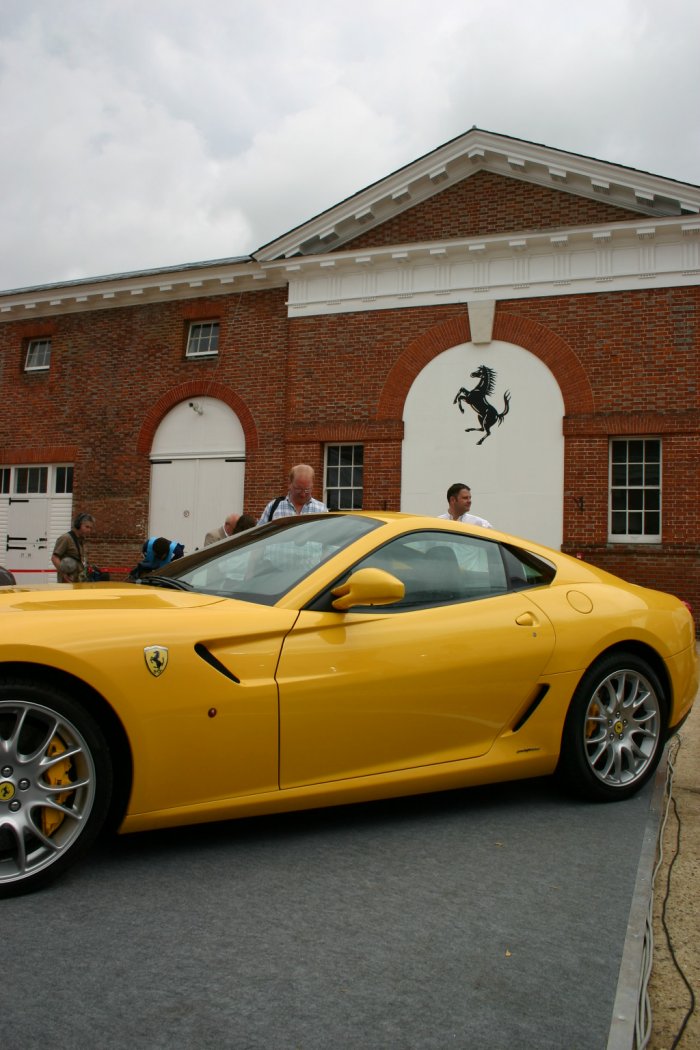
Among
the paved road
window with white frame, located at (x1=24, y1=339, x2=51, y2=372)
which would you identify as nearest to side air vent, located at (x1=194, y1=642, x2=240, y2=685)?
the paved road

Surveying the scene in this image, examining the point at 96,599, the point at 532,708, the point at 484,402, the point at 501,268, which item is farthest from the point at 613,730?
the point at 501,268

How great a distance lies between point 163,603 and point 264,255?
13.1 m

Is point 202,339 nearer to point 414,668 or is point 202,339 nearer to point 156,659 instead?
point 414,668

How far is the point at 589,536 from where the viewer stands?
13.2 metres

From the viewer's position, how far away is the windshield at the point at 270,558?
3.61 meters

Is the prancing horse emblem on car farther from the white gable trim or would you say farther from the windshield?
the white gable trim

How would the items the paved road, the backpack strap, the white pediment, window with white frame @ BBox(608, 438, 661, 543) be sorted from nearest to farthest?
the paved road < the backpack strap < the white pediment < window with white frame @ BBox(608, 438, 661, 543)

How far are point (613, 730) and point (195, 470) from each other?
42.1 feet

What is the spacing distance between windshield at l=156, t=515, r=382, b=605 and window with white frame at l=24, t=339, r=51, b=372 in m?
15.6

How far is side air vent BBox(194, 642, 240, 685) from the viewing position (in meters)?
3.13

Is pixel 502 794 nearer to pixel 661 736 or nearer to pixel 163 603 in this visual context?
pixel 661 736

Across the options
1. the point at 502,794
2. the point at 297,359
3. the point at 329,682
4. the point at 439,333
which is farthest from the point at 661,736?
the point at 297,359

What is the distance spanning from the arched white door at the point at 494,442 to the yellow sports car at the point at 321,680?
353 inches

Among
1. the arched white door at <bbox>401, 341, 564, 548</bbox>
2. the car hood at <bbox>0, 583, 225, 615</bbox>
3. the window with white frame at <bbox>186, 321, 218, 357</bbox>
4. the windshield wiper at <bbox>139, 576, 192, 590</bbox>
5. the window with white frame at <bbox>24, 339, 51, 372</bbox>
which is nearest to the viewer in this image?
the car hood at <bbox>0, 583, 225, 615</bbox>
